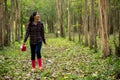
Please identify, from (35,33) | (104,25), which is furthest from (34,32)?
(104,25)

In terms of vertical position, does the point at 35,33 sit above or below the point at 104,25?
above

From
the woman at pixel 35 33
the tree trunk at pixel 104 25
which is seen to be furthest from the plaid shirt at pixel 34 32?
the tree trunk at pixel 104 25

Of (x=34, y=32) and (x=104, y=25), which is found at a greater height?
(x=34, y=32)

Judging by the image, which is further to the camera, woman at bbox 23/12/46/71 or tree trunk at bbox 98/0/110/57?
tree trunk at bbox 98/0/110/57

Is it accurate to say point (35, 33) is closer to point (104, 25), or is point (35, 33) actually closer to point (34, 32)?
→ point (34, 32)

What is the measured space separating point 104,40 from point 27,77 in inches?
211

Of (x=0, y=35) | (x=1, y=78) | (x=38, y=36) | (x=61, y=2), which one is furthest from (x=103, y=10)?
(x=61, y=2)

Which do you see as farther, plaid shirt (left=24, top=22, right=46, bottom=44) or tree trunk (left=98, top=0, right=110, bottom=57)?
tree trunk (left=98, top=0, right=110, bottom=57)

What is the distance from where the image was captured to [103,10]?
12812 mm

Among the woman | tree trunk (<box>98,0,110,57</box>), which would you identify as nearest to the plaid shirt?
the woman

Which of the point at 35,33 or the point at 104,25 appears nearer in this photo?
the point at 35,33

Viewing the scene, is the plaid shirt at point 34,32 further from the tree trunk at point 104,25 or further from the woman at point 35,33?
the tree trunk at point 104,25

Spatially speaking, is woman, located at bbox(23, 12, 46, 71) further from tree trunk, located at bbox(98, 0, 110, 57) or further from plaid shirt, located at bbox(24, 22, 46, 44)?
tree trunk, located at bbox(98, 0, 110, 57)

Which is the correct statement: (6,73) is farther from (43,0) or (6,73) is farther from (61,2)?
(43,0)
